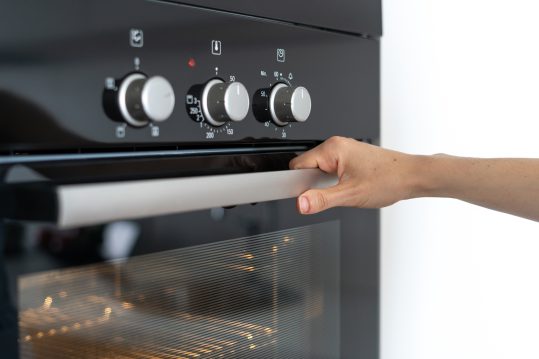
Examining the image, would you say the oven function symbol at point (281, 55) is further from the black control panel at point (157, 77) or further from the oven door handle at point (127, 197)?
the oven door handle at point (127, 197)

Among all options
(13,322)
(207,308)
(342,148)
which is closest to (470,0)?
(342,148)

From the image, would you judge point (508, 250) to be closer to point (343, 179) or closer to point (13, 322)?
point (343, 179)

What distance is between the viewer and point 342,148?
74 cm

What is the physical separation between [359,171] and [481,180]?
0.52ft

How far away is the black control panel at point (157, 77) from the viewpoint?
50 cm

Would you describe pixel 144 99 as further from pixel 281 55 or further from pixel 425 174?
pixel 425 174

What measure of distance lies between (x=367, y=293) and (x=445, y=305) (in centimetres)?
15

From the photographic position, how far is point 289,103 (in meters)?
0.68

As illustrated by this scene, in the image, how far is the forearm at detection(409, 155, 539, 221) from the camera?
80 cm

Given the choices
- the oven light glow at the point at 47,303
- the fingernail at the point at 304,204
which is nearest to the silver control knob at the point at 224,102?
the fingernail at the point at 304,204

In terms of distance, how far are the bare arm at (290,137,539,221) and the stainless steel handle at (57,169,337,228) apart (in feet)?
0.32

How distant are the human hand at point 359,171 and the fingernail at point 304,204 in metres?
0.01

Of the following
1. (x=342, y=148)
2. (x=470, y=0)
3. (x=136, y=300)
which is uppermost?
(x=470, y=0)

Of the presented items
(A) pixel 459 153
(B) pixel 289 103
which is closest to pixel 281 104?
(B) pixel 289 103
